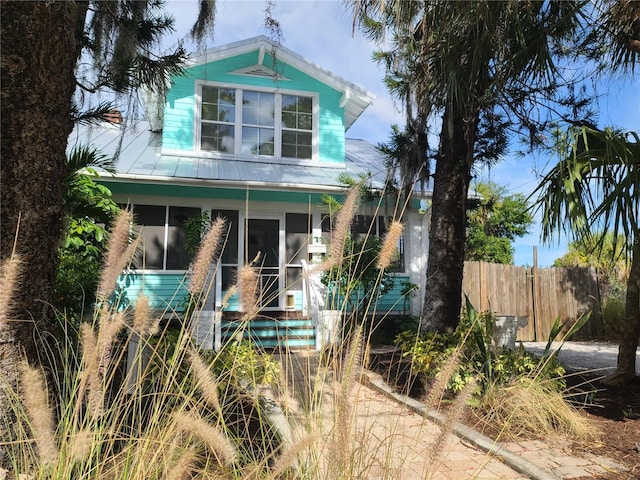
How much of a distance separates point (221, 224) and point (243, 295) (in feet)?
1.37

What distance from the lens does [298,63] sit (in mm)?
11773

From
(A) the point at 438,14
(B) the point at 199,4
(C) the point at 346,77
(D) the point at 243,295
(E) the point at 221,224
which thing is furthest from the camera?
(C) the point at 346,77

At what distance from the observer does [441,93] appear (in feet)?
18.2

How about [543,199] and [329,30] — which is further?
[329,30]

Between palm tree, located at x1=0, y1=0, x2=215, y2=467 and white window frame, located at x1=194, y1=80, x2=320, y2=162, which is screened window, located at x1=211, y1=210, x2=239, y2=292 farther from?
→ palm tree, located at x1=0, y1=0, x2=215, y2=467

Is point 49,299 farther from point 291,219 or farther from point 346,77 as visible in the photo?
point 346,77

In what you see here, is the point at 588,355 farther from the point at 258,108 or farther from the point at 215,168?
the point at 258,108

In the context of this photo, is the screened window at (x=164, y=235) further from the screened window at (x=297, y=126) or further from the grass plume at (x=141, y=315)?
the grass plume at (x=141, y=315)

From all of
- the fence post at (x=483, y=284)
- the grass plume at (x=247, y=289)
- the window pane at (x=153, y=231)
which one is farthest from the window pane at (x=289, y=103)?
the grass plume at (x=247, y=289)

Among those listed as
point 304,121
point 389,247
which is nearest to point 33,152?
point 389,247

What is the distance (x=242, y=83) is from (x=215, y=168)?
2732 millimetres

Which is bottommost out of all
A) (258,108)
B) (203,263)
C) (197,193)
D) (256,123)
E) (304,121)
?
(203,263)

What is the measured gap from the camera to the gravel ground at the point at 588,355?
7535 millimetres

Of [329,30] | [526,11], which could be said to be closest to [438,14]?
[526,11]
